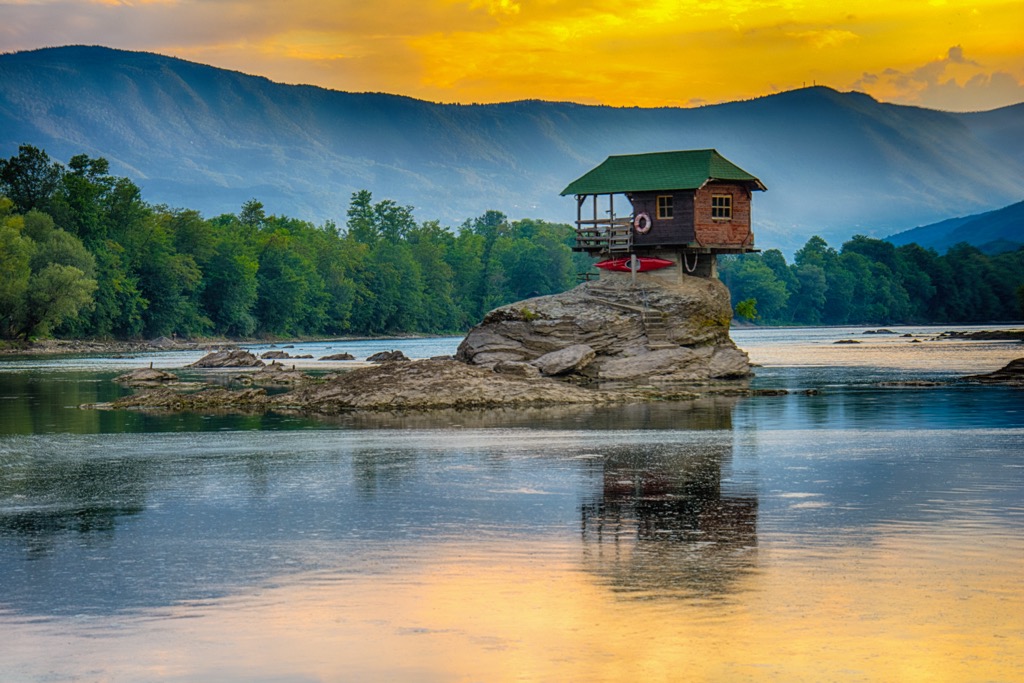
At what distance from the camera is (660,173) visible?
203 feet

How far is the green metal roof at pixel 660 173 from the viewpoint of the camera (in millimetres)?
60812

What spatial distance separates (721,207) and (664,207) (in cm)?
302

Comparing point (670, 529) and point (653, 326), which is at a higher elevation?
point (653, 326)

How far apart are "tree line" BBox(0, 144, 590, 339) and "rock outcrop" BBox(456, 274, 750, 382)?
58641mm

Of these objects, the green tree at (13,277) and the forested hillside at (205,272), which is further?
the forested hillside at (205,272)

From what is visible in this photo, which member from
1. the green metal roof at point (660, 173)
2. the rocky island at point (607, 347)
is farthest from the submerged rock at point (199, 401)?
the green metal roof at point (660, 173)

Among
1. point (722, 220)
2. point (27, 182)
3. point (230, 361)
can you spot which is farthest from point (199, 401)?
point (27, 182)

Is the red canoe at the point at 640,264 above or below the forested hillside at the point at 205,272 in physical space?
below

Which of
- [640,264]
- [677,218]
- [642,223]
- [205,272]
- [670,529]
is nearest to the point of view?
[670,529]

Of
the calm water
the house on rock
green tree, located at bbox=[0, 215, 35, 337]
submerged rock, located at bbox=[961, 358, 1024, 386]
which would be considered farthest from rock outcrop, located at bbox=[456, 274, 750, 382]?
green tree, located at bbox=[0, 215, 35, 337]

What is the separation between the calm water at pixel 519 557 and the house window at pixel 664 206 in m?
32.1

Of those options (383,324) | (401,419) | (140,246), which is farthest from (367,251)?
(401,419)

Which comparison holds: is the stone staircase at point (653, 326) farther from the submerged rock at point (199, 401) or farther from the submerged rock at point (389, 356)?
the submerged rock at point (389, 356)

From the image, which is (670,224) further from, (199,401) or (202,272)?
(202,272)
